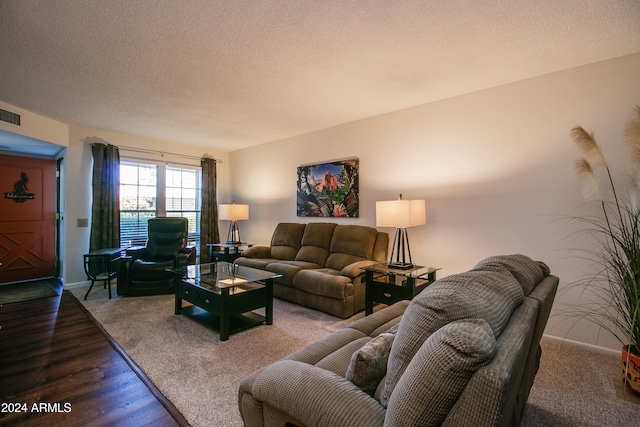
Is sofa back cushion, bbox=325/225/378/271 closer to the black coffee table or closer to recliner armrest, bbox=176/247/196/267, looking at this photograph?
the black coffee table

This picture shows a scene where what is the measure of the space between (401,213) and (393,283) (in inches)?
30.0

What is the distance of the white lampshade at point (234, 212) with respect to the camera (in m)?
5.46

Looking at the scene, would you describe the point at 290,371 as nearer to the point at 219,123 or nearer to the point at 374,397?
the point at 374,397

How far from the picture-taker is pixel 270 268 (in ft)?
12.8

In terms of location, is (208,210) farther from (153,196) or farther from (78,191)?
(78,191)

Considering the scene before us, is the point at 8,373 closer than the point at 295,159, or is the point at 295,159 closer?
the point at 8,373

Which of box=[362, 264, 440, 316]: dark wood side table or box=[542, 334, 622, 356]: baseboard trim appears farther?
box=[362, 264, 440, 316]: dark wood side table

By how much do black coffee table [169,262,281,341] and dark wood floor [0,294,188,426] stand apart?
29.6 inches

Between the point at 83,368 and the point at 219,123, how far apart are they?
132 inches

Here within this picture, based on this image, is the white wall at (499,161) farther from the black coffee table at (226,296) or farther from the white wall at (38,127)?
the white wall at (38,127)

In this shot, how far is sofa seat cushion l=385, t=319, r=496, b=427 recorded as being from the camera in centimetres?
71

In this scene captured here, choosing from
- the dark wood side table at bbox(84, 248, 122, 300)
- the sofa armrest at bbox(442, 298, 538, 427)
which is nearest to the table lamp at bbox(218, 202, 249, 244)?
the dark wood side table at bbox(84, 248, 122, 300)

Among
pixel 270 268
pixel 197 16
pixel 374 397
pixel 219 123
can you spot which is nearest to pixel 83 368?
pixel 270 268

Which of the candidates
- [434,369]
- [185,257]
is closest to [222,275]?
[185,257]
